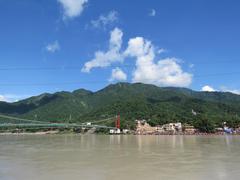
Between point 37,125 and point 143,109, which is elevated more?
point 143,109

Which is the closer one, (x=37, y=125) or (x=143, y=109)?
(x=37, y=125)

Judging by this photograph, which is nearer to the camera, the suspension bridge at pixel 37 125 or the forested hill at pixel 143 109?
the suspension bridge at pixel 37 125

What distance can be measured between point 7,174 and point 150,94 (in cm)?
15760

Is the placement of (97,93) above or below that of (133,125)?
above

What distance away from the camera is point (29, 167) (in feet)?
53.9

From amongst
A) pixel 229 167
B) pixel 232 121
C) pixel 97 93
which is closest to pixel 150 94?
pixel 97 93

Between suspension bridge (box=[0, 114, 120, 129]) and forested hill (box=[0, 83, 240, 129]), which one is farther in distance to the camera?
forested hill (box=[0, 83, 240, 129])

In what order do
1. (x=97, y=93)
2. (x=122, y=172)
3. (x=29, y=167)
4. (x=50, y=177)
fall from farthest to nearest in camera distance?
1. (x=97, y=93)
2. (x=29, y=167)
3. (x=122, y=172)
4. (x=50, y=177)

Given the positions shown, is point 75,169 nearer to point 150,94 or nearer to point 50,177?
point 50,177

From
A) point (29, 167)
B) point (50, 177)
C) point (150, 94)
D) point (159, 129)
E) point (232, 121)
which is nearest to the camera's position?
point (50, 177)

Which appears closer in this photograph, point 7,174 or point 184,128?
point 7,174

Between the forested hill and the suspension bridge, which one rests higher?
the forested hill

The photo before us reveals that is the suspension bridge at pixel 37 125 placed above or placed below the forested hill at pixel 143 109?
below

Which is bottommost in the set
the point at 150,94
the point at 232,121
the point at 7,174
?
the point at 7,174
